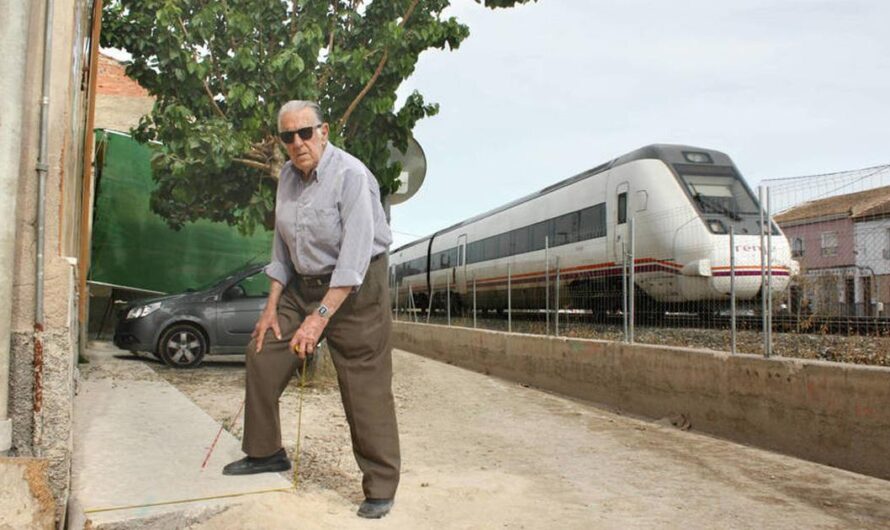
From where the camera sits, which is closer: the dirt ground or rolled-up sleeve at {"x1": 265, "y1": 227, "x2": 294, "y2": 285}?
rolled-up sleeve at {"x1": 265, "y1": 227, "x2": 294, "y2": 285}

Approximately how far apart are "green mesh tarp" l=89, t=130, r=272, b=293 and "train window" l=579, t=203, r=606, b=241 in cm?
617

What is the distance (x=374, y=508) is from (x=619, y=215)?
1078 cm

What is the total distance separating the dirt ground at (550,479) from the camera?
3375 millimetres

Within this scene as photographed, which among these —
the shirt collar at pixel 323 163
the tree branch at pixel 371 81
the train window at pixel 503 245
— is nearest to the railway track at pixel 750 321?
the tree branch at pixel 371 81

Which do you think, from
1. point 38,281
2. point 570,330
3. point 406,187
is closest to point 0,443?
point 38,281

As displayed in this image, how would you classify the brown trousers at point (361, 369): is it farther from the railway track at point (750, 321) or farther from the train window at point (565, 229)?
the train window at point (565, 229)

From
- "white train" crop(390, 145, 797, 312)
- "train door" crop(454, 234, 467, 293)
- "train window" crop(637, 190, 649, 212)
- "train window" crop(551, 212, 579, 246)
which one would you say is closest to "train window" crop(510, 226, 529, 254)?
"white train" crop(390, 145, 797, 312)

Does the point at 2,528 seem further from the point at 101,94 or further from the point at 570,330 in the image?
the point at 101,94

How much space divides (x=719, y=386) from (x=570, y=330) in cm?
391

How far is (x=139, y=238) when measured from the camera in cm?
1226

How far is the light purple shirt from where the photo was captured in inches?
114

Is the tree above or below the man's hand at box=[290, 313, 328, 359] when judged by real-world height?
above

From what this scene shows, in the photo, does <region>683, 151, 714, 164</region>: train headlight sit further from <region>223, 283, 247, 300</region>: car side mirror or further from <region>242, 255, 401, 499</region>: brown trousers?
<region>242, 255, 401, 499</region>: brown trousers

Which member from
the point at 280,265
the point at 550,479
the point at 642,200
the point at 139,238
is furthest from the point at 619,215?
the point at 280,265
